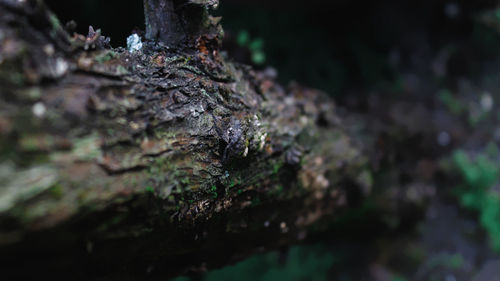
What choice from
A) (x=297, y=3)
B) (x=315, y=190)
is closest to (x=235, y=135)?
(x=315, y=190)

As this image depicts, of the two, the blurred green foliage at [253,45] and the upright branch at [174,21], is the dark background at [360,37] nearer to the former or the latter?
the blurred green foliage at [253,45]

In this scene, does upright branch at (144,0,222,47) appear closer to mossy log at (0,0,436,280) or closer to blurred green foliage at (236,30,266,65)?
mossy log at (0,0,436,280)

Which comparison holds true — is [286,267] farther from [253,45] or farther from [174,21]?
[174,21]

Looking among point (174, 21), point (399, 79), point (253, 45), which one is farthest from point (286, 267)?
point (174, 21)

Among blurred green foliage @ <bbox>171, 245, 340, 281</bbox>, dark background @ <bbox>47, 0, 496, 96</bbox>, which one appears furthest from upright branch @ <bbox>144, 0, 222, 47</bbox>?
blurred green foliage @ <bbox>171, 245, 340, 281</bbox>

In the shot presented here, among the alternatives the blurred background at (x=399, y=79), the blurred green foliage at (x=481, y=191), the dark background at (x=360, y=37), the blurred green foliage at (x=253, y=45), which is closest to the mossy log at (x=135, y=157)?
the blurred green foliage at (x=253, y=45)
